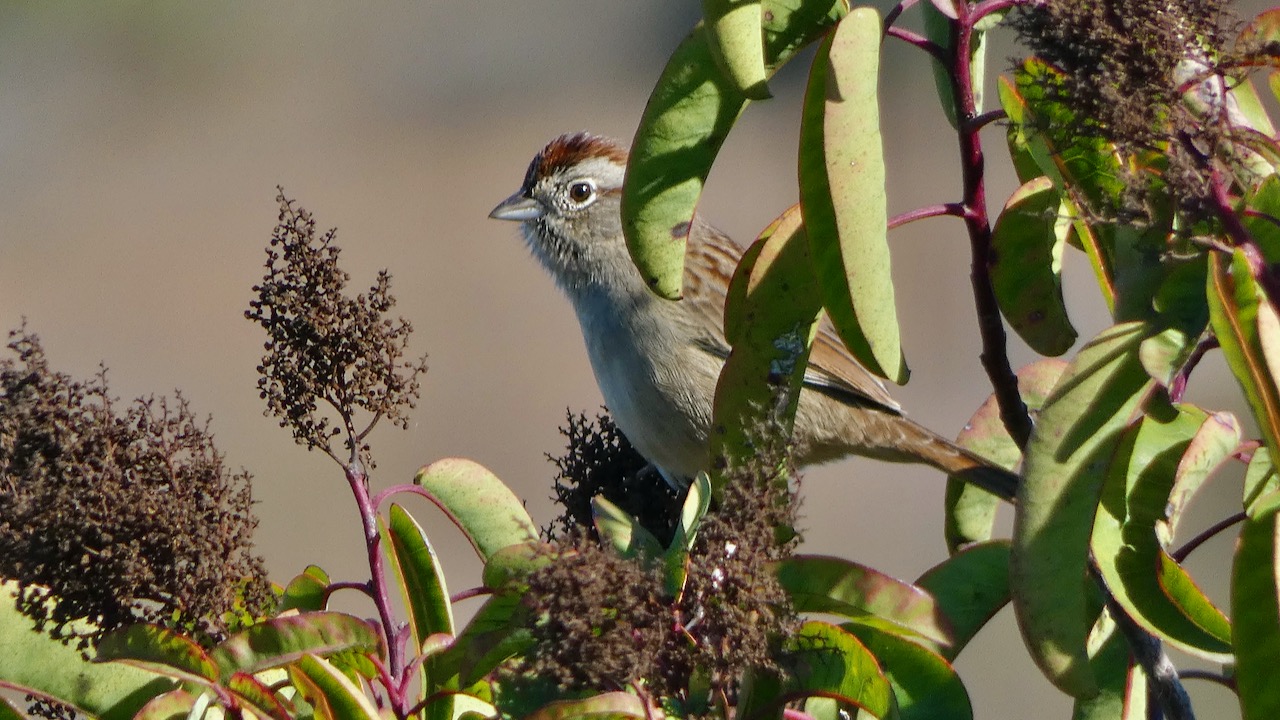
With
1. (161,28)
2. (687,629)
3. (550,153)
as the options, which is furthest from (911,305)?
(687,629)

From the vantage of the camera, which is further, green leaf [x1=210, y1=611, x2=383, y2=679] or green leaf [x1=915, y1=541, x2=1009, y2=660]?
green leaf [x1=915, y1=541, x2=1009, y2=660]

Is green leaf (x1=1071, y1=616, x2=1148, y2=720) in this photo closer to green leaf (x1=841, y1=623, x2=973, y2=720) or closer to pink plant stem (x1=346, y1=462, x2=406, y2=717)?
green leaf (x1=841, y1=623, x2=973, y2=720)

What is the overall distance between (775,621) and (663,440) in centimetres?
199

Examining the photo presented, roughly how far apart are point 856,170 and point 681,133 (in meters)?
0.25

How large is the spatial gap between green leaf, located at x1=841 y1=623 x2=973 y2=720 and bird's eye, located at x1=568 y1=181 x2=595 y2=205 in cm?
262

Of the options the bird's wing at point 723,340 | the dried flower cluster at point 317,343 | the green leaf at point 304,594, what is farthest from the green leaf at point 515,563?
the bird's wing at point 723,340

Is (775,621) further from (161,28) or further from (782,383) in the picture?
(161,28)

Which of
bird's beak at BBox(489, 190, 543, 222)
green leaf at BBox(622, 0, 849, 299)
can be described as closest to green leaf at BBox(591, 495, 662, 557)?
green leaf at BBox(622, 0, 849, 299)

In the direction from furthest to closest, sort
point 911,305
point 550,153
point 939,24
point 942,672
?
point 911,305
point 550,153
point 939,24
point 942,672

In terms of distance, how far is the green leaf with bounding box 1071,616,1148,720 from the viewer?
1709 millimetres

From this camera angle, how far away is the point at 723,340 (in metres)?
3.96

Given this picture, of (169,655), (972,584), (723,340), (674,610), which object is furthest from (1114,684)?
(723,340)

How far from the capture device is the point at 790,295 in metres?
1.70

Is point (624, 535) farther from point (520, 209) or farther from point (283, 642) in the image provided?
point (520, 209)
